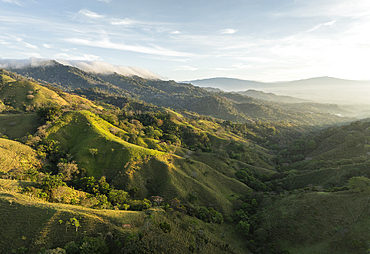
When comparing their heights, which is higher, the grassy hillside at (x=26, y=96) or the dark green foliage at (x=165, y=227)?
the grassy hillside at (x=26, y=96)

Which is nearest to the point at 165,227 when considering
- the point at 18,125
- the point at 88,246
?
the point at 88,246

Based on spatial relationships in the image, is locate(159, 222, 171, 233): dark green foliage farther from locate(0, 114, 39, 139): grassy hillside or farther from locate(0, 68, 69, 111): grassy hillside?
locate(0, 68, 69, 111): grassy hillside

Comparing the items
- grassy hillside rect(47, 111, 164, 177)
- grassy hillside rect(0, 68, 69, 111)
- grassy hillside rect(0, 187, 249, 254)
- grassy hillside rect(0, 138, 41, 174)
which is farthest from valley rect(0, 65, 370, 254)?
grassy hillside rect(0, 68, 69, 111)

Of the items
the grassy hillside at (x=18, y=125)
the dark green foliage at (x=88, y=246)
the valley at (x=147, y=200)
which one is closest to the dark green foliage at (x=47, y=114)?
the valley at (x=147, y=200)

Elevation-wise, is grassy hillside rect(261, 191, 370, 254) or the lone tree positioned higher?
the lone tree

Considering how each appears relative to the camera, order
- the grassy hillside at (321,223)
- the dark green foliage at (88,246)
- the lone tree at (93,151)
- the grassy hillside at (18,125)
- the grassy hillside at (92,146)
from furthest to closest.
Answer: the grassy hillside at (18,125), the lone tree at (93,151), the grassy hillside at (92,146), the grassy hillside at (321,223), the dark green foliage at (88,246)

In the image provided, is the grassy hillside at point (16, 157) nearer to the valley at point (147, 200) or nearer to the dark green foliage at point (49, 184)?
the valley at point (147, 200)

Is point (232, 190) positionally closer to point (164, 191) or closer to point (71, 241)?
point (164, 191)

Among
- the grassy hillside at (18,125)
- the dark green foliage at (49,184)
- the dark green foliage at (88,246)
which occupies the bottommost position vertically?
the dark green foliage at (88,246)


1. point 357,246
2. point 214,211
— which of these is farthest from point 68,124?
point 357,246

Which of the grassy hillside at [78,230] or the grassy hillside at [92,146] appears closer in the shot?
the grassy hillside at [78,230]

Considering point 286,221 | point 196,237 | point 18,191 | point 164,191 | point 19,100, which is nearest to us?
point 18,191
